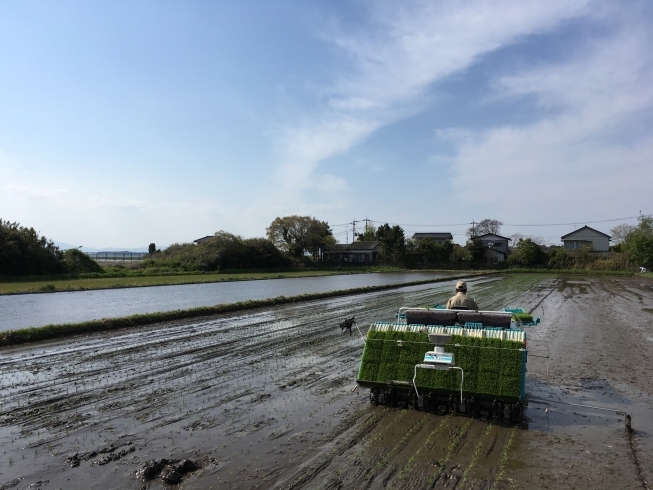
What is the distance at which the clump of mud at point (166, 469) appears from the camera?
4.85 metres

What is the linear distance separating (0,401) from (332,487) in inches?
219

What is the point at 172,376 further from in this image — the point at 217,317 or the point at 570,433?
the point at 217,317

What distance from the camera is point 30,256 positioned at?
37844 mm

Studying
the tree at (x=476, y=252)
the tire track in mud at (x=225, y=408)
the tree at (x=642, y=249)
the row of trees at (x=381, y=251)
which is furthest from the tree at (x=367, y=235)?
the tire track in mud at (x=225, y=408)

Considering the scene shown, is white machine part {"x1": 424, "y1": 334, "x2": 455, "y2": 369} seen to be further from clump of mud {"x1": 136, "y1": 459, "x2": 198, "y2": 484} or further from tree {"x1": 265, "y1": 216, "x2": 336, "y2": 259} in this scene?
tree {"x1": 265, "y1": 216, "x2": 336, "y2": 259}

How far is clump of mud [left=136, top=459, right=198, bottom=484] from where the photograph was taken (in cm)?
485

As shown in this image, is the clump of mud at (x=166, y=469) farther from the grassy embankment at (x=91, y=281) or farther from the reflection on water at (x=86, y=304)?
the grassy embankment at (x=91, y=281)

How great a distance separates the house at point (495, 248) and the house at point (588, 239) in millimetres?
9466

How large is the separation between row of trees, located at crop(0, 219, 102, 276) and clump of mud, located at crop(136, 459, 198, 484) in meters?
37.7

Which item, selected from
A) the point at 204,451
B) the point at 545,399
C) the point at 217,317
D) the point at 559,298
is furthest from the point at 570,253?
the point at 204,451

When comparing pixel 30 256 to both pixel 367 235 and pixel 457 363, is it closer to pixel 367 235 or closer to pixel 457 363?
pixel 457 363

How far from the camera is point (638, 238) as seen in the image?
5691 centimetres

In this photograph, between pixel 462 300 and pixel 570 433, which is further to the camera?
pixel 462 300

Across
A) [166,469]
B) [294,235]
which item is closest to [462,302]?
[166,469]
